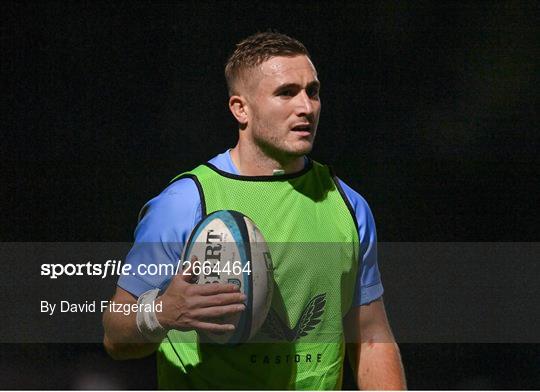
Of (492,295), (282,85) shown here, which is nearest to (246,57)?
(282,85)

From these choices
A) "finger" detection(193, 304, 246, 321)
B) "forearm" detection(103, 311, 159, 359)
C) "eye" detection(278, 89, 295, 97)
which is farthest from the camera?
"eye" detection(278, 89, 295, 97)

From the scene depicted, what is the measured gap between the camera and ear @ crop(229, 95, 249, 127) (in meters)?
3.74

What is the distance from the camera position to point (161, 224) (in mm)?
3594

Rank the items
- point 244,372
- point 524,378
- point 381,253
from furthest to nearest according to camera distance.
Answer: point 524,378 < point 381,253 < point 244,372

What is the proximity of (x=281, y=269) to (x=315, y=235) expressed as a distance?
163mm

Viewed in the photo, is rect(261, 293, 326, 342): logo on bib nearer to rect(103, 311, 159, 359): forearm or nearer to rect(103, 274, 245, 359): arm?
rect(103, 274, 245, 359): arm

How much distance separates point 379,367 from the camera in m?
3.65

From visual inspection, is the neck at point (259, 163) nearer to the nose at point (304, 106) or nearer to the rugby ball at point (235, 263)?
the nose at point (304, 106)

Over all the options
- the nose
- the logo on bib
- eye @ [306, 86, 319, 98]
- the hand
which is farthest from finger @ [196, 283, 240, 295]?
eye @ [306, 86, 319, 98]

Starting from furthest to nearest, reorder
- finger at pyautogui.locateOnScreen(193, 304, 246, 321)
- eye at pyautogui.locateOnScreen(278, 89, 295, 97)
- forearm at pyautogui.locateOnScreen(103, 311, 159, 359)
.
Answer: eye at pyautogui.locateOnScreen(278, 89, 295, 97) < forearm at pyautogui.locateOnScreen(103, 311, 159, 359) < finger at pyautogui.locateOnScreen(193, 304, 246, 321)

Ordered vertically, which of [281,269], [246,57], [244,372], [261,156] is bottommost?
[244,372]

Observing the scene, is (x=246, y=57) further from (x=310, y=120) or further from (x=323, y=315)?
(x=323, y=315)

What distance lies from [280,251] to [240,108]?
507 millimetres

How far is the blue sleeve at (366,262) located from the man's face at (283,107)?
285 millimetres
